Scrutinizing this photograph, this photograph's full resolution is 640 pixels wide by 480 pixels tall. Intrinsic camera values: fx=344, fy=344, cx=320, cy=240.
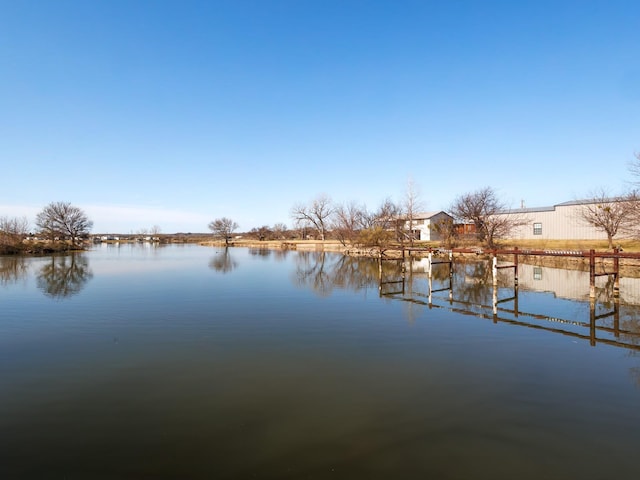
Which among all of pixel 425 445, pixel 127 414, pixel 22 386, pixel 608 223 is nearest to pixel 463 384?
pixel 425 445

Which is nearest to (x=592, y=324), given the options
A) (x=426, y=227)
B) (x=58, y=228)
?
(x=426, y=227)

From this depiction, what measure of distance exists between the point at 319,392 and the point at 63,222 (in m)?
82.8

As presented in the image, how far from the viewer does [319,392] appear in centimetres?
665

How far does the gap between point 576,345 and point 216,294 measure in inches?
588

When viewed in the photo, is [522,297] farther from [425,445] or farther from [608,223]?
[608,223]

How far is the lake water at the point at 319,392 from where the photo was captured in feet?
15.0

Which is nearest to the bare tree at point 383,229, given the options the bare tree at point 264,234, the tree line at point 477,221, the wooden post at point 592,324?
the tree line at point 477,221

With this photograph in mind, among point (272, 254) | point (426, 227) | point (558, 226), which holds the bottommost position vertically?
point (272, 254)

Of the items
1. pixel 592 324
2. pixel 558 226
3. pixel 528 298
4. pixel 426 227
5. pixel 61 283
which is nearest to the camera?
pixel 592 324

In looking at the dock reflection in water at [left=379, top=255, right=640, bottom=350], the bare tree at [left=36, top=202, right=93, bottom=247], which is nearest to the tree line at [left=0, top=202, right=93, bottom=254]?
the bare tree at [left=36, top=202, right=93, bottom=247]

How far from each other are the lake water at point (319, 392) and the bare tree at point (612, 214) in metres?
22.4

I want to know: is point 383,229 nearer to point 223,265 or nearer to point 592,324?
point 223,265

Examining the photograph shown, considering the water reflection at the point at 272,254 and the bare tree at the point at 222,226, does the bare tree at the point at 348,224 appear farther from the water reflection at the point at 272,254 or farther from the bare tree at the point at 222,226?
the bare tree at the point at 222,226

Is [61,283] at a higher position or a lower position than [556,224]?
lower
